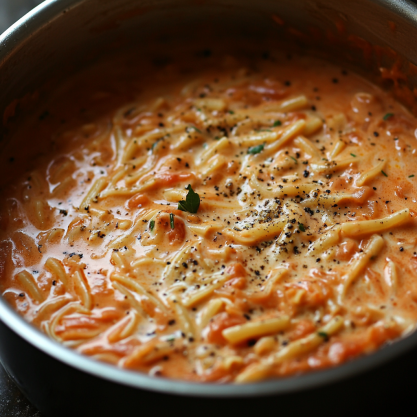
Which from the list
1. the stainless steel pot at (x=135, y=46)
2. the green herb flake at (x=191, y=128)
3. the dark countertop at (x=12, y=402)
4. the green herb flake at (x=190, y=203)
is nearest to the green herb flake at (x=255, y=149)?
the green herb flake at (x=191, y=128)

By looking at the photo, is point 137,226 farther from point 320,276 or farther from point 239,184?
point 320,276

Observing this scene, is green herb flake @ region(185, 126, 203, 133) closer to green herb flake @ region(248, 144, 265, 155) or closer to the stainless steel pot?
green herb flake @ region(248, 144, 265, 155)

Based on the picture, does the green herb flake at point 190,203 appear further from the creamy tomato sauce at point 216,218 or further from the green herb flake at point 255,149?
the green herb flake at point 255,149

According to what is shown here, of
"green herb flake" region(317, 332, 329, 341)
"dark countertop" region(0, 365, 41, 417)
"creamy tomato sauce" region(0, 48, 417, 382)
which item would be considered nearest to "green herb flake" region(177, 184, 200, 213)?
"creamy tomato sauce" region(0, 48, 417, 382)

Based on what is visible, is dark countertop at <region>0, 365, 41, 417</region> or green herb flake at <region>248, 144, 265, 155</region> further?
green herb flake at <region>248, 144, 265, 155</region>

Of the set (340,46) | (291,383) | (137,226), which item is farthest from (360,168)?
(291,383)

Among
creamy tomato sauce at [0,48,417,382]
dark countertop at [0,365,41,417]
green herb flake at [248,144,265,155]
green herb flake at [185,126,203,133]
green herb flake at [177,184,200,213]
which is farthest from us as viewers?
green herb flake at [185,126,203,133]
